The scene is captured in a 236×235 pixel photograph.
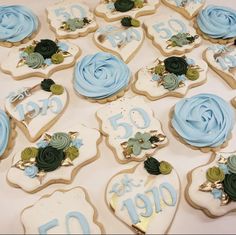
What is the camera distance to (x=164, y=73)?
2.34 m

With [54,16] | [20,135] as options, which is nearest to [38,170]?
[20,135]

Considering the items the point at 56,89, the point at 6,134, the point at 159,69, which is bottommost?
the point at 6,134

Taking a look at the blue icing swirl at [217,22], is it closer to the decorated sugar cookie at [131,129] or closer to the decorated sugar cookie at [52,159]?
the decorated sugar cookie at [131,129]

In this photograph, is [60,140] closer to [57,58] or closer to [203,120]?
[57,58]

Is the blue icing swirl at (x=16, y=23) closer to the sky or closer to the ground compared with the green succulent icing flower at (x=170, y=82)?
closer to the sky

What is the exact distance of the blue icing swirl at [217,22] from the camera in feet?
8.35

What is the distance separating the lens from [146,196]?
1.89 m

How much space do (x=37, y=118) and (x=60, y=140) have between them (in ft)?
0.73

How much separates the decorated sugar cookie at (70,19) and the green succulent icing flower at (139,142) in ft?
2.94

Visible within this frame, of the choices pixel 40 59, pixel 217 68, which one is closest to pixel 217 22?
pixel 217 68

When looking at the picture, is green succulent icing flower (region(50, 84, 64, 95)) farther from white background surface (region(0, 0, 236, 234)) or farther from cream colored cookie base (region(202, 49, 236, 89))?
cream colored cookie base (region(202, 49, 236, 89))

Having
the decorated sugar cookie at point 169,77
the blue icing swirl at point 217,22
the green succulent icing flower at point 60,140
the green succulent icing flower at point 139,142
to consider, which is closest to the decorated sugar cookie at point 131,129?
the green succulent icing flower at point 139,142

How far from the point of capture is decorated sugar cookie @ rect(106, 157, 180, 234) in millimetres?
1832

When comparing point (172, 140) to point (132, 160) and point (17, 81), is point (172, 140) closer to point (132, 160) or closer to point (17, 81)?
point (132, 160)
